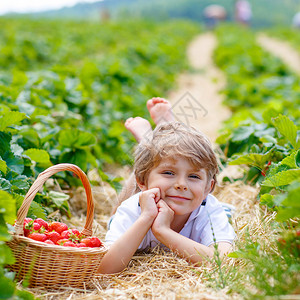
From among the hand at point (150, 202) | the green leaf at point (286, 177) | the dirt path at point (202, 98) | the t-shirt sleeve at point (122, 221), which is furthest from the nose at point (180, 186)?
the dirt path at point (202, 98)

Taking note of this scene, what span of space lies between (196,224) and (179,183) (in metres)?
0.38

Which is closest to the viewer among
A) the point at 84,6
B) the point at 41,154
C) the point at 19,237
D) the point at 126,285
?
the point at 19,237

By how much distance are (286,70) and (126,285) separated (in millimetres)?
8780

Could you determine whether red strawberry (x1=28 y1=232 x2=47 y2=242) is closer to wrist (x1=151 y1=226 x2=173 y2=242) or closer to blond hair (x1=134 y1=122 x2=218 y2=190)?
wrist (x1=151 y1=226 x2=173 y2=242)

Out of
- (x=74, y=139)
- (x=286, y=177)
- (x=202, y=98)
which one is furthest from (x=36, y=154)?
(x=202, y=98)

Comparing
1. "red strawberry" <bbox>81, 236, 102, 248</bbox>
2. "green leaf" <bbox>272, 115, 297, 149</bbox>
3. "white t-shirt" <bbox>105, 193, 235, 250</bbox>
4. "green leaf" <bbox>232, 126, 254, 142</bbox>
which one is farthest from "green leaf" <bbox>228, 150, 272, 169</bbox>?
"red strawberry" <bbox>81, 236, 102, 248</bbox>

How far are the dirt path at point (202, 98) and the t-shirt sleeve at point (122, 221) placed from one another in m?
1.32

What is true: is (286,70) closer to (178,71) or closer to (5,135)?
(178,71)

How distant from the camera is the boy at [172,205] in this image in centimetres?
218

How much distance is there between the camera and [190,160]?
7.52 ft

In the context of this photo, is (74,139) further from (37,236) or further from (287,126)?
(287,126)

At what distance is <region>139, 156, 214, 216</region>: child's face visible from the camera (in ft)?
7.35

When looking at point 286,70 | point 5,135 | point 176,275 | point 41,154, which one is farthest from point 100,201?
point 286,70

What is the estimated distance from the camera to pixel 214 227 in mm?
2406
